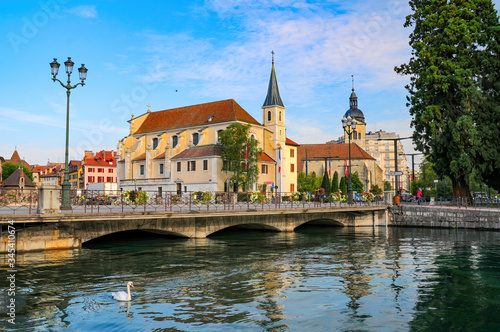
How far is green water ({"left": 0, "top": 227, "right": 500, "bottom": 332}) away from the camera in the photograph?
8711 mm

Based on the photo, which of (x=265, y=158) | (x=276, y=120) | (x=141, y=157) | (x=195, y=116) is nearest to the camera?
(x=265, y=158)

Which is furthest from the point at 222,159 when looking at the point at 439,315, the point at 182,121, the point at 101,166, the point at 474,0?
the point at 101,166

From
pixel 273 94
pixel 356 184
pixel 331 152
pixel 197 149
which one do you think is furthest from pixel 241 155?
pixel 331 152

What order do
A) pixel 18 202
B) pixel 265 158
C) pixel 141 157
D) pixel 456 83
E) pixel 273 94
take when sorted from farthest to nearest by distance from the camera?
pixel 141 157
pixel 273 94
pixel 265 158
pixel 456 83
pixel 18 202

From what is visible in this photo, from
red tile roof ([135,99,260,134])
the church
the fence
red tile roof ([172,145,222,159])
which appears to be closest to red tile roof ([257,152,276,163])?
the church

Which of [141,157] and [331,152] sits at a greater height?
[331,152]

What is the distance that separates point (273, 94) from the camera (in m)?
61.4

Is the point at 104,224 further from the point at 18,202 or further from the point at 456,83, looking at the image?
the point at 456,83

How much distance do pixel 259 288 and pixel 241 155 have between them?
1511 inches

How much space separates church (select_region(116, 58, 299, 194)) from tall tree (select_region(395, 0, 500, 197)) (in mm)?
24728

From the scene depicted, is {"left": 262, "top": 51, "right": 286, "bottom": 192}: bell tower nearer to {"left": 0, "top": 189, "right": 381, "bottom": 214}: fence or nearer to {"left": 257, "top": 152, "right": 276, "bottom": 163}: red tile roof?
{"left": 257, "top": 152, "right": 276, "bottom": 163}: red tile roof

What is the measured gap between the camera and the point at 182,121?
6166 centimetres

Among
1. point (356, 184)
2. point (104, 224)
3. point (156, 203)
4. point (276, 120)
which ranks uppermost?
point (276, 120)

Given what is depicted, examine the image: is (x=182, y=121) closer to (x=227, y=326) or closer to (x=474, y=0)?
(x=474, y=0)
